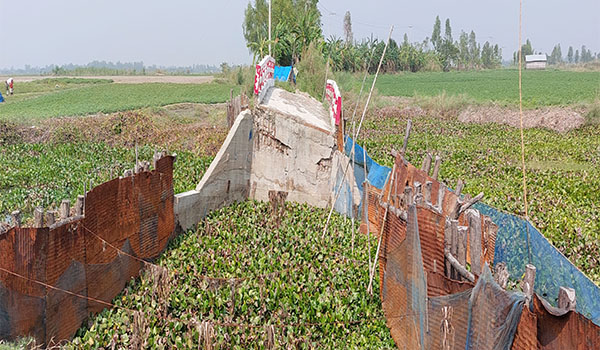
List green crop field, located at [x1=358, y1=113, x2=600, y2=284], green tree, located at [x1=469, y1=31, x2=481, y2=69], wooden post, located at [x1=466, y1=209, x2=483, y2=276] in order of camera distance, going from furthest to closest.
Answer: green tree, located at [x1=469, y1=31, x2=481, y2=69] < green crop field, located at [x1=358, y1=113, x2=600, y2=284] < wooden post, located at [x1=466, y1=209, x2=483, y2=276]

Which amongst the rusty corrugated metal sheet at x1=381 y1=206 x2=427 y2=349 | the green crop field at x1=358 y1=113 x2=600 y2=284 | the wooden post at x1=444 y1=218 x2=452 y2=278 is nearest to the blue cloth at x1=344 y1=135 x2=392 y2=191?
the green crop field at x1=358 y1=113 x2=600 y2=284

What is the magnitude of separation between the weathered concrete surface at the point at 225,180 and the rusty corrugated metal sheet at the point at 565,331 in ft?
21.5

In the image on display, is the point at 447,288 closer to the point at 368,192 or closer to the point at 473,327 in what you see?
the point at 473,327

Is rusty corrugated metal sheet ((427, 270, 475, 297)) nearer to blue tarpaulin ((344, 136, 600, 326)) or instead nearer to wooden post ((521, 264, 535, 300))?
wooden post ((521, 264, 535, 300))

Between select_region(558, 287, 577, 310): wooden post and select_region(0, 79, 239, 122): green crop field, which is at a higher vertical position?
select_region(0, 79, 239, 122): green crop field

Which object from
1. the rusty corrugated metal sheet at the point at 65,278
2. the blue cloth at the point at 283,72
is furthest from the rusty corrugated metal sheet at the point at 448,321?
the blue cloth at the point at 283,72

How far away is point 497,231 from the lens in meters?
7.07

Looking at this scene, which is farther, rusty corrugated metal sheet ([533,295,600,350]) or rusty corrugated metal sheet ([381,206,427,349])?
rusty corrugated metal sheet ([381,206,427,349])

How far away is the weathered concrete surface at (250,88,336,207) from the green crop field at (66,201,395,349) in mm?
2145

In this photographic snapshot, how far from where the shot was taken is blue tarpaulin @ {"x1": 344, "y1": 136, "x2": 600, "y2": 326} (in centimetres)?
525

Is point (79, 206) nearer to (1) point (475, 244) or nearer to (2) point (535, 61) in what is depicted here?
(1) point (475, 244)

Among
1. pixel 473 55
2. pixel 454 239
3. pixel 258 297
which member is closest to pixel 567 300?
pixel 454 239

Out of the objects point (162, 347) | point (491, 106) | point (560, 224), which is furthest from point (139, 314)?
point (491, 106)

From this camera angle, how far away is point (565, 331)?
11.6 ft
